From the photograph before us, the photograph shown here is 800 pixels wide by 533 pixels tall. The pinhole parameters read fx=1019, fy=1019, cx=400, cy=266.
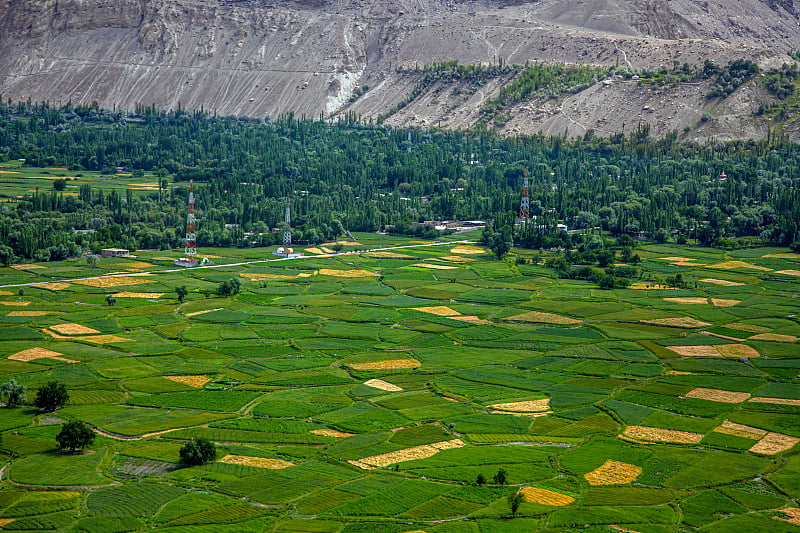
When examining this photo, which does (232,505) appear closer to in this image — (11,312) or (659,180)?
(11,312)

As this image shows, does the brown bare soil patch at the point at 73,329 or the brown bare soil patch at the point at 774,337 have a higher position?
the brown bare soil patch at the point at 774,337

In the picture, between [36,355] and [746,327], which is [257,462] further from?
[746,327]

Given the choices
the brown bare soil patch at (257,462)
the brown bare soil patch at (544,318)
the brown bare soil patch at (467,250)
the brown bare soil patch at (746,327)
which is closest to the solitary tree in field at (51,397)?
the brown bare soil patch at (257,462)

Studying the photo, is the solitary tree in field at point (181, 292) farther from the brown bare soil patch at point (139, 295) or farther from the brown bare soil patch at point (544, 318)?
the brown bare soil patch at point (544, 318)

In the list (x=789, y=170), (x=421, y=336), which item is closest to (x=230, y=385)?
(x=421, y=336)

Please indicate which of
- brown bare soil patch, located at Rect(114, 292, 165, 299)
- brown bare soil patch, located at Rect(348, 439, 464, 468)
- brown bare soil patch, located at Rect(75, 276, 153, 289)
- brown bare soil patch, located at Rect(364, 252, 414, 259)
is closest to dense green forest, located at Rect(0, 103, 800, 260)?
brown bare soil patch, located at Rect(364, 252, 414, 259)

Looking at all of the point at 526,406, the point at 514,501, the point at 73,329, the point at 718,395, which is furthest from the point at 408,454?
the point at 73,329
